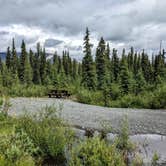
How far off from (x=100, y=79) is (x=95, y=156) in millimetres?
46664

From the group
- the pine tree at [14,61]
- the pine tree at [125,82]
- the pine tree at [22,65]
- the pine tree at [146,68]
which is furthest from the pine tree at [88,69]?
the pine tree at [14,61]

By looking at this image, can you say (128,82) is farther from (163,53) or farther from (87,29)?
(163,53)

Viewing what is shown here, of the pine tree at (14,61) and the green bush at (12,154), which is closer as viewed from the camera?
the green bush at (12,154)

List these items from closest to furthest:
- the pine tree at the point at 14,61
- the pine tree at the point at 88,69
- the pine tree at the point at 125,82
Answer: the pine tree at the point at 125,82, the pine tree at the point at 88,69, the pine tree at the point at 14,61

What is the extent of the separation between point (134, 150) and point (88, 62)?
1664 inches

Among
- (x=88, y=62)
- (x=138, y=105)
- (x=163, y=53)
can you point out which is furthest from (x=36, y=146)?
(x=163, y=53)

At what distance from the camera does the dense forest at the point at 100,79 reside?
28.2 metres

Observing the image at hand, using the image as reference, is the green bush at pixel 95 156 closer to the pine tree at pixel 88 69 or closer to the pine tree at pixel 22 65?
the pine tree at pixel 88 69

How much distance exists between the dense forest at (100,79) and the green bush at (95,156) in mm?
9836

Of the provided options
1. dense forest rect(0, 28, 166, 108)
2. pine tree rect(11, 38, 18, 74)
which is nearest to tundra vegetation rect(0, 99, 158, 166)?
dense forest rect(0, 28, 166, 108)

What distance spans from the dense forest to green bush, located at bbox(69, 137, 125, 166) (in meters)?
9.84

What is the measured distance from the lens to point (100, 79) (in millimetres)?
52750

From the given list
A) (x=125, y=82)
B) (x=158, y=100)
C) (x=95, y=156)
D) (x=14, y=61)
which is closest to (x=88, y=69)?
(x=125, y=82)

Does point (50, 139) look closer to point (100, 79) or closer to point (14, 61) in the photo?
point (100, 79)
